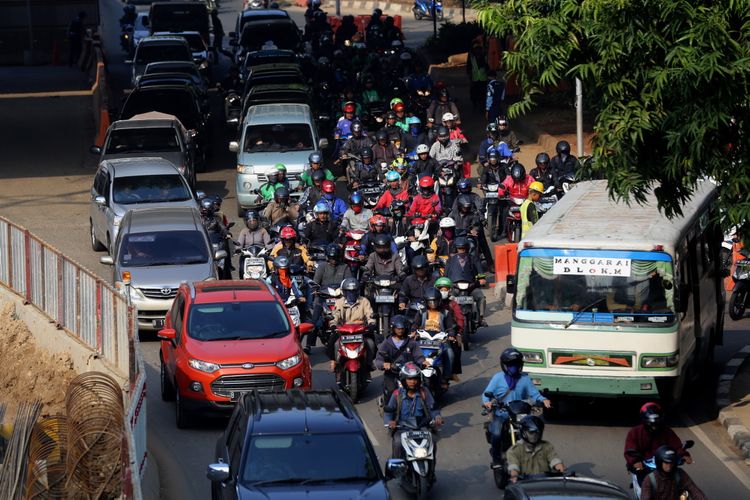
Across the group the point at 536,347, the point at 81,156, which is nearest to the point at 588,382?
the point at 536,347

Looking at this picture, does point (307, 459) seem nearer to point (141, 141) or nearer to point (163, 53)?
point (141, 141)

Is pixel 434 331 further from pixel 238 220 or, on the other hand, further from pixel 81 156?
pixel 81 156

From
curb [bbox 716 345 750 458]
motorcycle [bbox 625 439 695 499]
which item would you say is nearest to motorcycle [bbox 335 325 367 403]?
curb [bbox 716 345 750 458]

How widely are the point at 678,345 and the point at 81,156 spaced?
24.3 metres

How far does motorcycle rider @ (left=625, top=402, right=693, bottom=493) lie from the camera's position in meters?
14.6

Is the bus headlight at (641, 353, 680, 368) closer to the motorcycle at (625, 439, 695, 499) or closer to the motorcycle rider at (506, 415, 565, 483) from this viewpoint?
the motorcycle at (625, 439, 695, 499)

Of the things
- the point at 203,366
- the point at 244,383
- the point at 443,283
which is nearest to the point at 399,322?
the point at 244,383

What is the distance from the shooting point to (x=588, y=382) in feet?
58.6

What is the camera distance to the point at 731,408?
62.8 feet

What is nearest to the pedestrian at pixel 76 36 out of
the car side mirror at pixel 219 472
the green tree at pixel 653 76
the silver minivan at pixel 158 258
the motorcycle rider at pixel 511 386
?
the silver minivan at pixel 158 258

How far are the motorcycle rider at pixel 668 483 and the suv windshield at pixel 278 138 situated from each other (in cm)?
1870

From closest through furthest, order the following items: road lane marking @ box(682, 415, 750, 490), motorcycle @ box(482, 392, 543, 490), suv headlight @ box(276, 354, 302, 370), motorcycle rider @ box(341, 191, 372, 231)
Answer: motorcycle @ box(482, 392, 543, 490) < road lane marking @ box(682, 415, 750, 490) < suv headlight @ box(276, 354, 302, 370) < motorcycle rider @ box(341, 191, 372, 231)

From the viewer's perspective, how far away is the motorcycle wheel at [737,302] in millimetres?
24766

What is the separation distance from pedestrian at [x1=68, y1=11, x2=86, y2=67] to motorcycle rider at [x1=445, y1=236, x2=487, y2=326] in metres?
32.7
